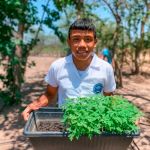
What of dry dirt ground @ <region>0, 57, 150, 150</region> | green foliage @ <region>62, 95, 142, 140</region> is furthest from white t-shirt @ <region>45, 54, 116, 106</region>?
dry dirt ground @ <region>0, 57, 150, 150</region>

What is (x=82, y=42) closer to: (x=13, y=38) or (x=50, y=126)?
(x=50, y=126)

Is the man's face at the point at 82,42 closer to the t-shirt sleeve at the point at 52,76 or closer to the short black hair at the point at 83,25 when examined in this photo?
the short black hair at the point at 83,25

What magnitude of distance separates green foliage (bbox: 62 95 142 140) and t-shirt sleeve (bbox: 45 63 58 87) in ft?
1.94

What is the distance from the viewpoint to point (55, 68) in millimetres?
2385

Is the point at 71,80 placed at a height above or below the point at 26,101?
above

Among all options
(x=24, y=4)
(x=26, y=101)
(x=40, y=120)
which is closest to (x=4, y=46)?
(x=24, y=4)

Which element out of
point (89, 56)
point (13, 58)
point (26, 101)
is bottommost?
point (26, 101)

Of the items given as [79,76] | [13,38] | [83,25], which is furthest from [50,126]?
[13,38]

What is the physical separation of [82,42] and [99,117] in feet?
1.76

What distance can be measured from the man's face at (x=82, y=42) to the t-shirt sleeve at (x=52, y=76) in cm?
30

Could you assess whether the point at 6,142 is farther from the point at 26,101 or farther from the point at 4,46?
the point at 26,101

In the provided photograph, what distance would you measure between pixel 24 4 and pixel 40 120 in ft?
15.7

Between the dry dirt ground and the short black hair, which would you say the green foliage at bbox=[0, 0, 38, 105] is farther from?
the short black hair

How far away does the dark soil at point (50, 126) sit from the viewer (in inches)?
73.0
